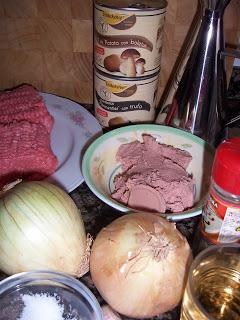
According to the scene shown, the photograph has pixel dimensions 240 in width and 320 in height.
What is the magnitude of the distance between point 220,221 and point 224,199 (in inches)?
1.7

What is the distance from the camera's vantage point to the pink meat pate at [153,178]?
0.68 m

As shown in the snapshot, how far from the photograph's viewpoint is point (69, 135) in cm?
90

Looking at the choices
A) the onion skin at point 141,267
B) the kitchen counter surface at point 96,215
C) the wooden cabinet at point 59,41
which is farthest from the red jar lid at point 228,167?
the wooden cabinet at point 59,41

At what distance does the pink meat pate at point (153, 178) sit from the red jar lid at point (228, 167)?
19 centimetres

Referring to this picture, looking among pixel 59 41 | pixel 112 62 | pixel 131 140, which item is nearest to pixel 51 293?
pixel 131 140

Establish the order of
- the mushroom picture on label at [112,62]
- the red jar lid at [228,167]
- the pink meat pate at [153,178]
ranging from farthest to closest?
the mushroom picture on label at [112,62], the pink meat pate at [153,178], the red jar lid at [228,167]

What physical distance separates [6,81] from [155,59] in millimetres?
436

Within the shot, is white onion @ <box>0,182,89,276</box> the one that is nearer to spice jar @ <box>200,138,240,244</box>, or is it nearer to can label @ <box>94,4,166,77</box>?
spice jar @ <box>200,138,240,244</box>

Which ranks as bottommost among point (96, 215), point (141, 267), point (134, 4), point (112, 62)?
point (96, 215)

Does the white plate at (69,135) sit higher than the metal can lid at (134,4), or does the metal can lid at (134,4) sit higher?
the metal can lid at (134,4)

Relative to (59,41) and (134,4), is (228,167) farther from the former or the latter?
(59,41)

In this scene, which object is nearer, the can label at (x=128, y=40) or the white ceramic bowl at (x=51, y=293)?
the white ceramic bowl at (x=51, y=293)

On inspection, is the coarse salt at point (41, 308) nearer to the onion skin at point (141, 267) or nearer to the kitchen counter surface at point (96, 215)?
the onion skin at point (141, 267)

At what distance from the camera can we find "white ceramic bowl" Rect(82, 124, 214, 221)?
71 centimetres
